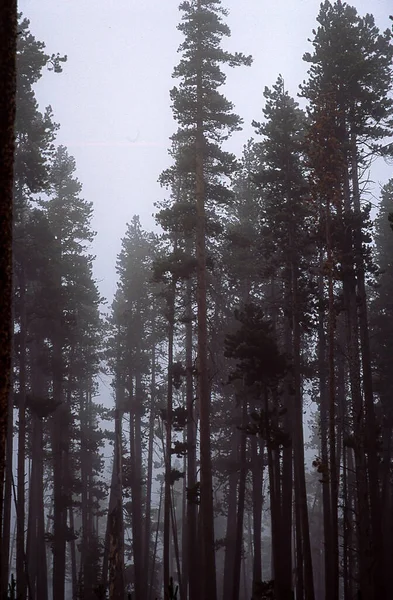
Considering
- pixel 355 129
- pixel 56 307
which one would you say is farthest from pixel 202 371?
pixel 355 129

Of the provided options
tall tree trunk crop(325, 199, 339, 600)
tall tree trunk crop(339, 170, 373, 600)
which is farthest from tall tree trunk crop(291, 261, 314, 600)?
tall tree trunk crop(339, 170, 373, 600)

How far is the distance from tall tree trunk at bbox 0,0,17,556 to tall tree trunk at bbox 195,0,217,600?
1225cm

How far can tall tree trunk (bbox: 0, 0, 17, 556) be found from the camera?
4.60m

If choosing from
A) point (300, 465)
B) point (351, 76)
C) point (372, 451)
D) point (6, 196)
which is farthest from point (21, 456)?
point (351, 76)

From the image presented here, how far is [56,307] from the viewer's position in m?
23.3

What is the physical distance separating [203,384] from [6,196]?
1310 centimetres

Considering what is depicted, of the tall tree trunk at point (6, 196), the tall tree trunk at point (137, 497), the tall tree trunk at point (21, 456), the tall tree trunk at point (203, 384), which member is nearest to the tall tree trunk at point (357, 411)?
the tall tree trunk at point (203, 384)

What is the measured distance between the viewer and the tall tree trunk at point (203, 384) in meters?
15.1

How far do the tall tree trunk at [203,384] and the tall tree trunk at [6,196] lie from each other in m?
12.2

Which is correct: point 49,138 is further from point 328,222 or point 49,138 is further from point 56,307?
point 328,222

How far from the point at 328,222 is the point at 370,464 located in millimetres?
7574

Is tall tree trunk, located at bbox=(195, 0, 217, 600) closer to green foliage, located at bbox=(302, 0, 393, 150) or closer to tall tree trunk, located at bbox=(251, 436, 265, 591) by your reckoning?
green foliage, located at bbox=(302, 0, 393, 150)

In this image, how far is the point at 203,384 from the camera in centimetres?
1717

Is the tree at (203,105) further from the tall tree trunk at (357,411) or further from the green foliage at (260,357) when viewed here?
the tall tree trunk at (357,411)
